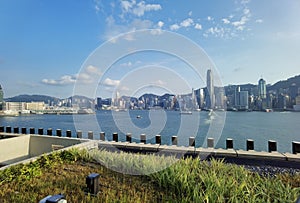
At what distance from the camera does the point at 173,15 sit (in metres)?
10.4

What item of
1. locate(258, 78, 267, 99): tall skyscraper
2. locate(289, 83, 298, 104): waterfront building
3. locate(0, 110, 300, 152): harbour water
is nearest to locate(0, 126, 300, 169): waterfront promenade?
locate(0, 110, 300, 152): harbour water

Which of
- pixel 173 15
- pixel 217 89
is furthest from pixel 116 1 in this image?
pixel 217 89

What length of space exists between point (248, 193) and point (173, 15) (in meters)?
9.11

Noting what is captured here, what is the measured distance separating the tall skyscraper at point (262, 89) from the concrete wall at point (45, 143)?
3758cm

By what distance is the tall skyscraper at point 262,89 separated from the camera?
126ft

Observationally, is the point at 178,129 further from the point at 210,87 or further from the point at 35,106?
the point at 35,106

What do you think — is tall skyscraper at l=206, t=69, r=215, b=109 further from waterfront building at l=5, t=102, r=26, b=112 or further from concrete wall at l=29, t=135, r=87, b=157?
waterfront building at l=5, t=102, r=26, b=112

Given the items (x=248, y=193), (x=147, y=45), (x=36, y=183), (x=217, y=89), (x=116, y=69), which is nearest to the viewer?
(x=248, y=193)

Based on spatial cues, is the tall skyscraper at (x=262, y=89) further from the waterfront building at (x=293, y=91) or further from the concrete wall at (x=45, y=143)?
the concrete wall at (x=45, y=143)

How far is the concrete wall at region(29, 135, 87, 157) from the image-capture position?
8.27 metres

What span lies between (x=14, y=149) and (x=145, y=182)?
6855 mm

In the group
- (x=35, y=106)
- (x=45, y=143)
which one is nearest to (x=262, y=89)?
(x=45, y=143)

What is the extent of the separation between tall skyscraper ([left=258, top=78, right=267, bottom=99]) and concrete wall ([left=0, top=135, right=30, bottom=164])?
1516 inches

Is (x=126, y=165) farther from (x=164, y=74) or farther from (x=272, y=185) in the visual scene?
(x=164, y=74)
